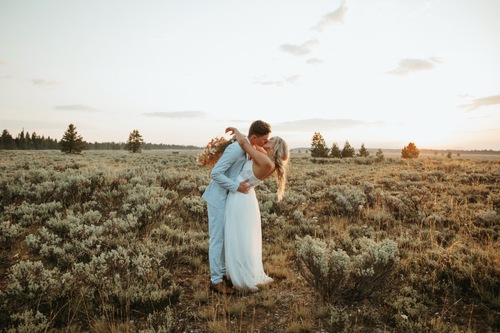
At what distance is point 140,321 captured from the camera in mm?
3920

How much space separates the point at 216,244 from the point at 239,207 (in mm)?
719

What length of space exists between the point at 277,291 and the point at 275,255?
128 cm

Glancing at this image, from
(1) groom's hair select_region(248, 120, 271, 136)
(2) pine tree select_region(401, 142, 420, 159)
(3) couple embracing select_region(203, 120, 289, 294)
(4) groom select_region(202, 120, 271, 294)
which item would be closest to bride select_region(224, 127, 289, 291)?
(3) couple embracing select_region(203, 120, 289, 294)

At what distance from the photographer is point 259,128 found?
457 cm

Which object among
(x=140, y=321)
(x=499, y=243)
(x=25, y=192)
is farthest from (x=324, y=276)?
(x=25, y=192)

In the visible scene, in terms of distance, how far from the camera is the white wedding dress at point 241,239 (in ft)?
15.1

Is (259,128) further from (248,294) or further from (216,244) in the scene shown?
(248,294)

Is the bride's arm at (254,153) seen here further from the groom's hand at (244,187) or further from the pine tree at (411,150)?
the pine tree at (411,150)

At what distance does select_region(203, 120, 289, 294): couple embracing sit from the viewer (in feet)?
14.9

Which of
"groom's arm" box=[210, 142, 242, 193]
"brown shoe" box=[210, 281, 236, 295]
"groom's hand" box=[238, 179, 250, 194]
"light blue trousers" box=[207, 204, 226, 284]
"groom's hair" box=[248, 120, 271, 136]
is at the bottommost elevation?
"brown shoe" box=[210, 281, 236, 295]

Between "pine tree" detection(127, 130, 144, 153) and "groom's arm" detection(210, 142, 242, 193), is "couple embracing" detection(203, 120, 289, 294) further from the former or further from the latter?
"pine tree" detection(127, 130, 144, 153)

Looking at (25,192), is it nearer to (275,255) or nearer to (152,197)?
(152,197)

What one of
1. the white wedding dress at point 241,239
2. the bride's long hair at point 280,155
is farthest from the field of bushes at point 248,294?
the bride's long hair at point 280,155

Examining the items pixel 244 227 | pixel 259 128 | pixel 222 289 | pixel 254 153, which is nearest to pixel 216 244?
pixel 244 227
